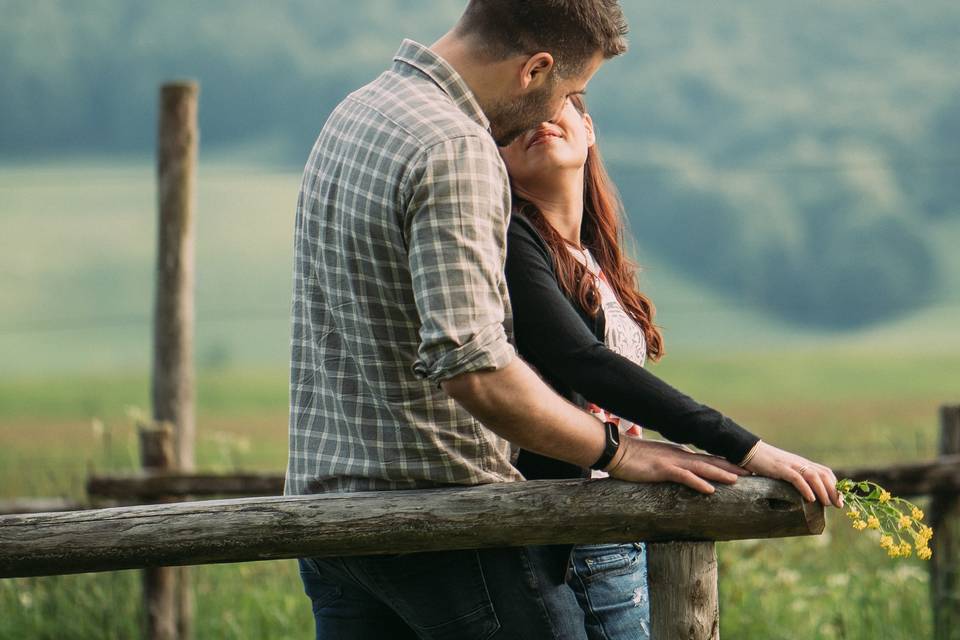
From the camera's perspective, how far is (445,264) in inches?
70.5

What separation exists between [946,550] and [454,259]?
3.52 m

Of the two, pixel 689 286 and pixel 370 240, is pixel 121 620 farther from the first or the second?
pixel 689 286

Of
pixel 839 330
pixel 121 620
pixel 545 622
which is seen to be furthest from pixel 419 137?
pixel 839 330

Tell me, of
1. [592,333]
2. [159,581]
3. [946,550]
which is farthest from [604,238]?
[159,581]

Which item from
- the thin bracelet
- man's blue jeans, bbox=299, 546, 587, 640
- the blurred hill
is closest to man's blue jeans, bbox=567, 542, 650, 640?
man's blue jeans, bbox=299, 546, 587, 640

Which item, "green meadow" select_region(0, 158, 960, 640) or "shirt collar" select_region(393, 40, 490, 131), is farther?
"green meadow" select_region(0, 158, 960, 640)

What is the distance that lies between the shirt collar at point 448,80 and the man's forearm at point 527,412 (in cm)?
46

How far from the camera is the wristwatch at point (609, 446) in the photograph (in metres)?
2.01

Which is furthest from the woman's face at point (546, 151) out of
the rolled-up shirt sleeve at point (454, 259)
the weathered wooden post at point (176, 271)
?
the weathered wooden post at point (176, 271)

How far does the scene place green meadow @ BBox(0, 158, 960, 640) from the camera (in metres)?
4.80

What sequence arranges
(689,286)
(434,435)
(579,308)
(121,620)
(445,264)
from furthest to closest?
(689,286) < (121,620) < (579,308) < (434,435) < (445,264)

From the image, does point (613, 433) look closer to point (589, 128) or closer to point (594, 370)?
point (594, 370)

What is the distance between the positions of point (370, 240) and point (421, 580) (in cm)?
63

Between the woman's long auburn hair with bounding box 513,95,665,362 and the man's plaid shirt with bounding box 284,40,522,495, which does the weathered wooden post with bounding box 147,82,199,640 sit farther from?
the man's plaid shirt with bounding box 284,40,522,495
